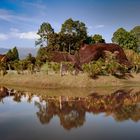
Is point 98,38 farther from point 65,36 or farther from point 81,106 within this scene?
point 81,106

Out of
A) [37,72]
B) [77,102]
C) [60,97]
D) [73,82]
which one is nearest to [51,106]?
[77,102]

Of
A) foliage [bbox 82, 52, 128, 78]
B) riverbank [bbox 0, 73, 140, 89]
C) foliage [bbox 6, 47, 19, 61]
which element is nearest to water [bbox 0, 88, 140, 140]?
riverbank [bbox 0, 73, 140, 89]

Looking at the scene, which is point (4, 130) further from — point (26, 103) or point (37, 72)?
→ point (37, 72)

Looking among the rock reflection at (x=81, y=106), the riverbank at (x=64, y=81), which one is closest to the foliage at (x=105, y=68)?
the riverbank at (x=64, y=81)

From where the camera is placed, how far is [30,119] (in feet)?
52.6

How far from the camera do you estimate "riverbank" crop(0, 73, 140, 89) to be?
2969 cm

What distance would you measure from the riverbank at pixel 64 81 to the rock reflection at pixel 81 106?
4052 millimetres

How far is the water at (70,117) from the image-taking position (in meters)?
12.8

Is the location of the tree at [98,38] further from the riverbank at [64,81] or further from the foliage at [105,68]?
the riverbank at [64,81]

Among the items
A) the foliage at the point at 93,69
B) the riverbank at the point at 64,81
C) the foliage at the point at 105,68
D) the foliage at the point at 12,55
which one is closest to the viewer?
the riverbank at the point at 64,81

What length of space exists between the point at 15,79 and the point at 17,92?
18.5 feet

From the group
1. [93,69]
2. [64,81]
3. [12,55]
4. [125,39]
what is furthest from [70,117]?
[125,39]

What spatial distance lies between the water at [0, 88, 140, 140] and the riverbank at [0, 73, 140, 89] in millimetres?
4417

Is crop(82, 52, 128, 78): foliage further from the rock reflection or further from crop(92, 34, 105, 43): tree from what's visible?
crop(92, 34, 105, 43): tree
